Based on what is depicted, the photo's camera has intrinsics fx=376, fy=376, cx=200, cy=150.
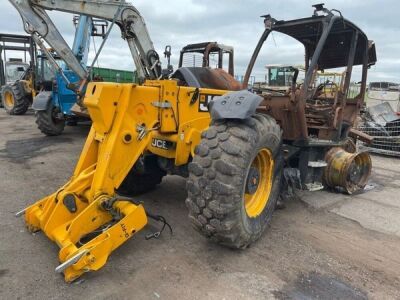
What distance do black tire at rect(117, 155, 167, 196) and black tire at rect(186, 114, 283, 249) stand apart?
132 cm

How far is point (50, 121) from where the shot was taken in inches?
402

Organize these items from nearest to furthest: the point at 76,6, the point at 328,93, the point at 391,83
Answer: the point at 328,93 < the point at 76,6 < the point at 391,83

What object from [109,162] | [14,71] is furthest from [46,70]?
[109,162]

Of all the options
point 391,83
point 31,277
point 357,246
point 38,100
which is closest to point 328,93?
point 357,246

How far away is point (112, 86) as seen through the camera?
3.35 metres

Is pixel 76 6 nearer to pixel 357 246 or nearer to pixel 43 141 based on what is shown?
pixel 43 141

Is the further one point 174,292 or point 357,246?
point 357,246

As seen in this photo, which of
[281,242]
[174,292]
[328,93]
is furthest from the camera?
[328,93]

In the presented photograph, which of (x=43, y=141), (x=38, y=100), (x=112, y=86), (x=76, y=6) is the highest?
(x=76, y=6)

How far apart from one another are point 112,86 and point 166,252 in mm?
1618

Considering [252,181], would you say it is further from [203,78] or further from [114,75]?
[114,75]

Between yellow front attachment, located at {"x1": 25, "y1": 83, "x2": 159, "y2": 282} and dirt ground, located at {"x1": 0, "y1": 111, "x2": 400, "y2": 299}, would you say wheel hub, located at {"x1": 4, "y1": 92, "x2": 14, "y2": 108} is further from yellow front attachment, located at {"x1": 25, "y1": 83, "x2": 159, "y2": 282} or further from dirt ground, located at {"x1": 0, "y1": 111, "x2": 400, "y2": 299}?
yellow front attachment, located at {"x1": 25, "y1": 83, "x2": 159, "y2": 282}

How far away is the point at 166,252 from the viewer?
3559 millimetres

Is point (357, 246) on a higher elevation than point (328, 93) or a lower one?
lower
